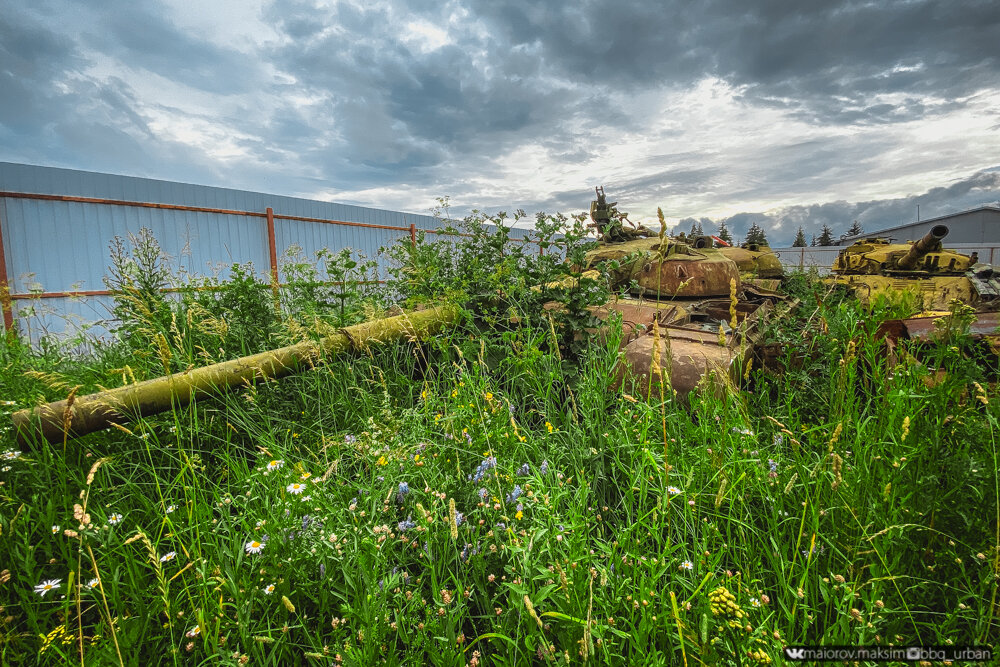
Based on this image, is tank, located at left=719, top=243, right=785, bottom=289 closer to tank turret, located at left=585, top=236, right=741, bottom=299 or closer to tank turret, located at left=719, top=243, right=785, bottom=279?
tank turret, located at left=719, top=243, right=785, bottom=279

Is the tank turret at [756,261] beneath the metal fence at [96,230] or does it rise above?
beneath

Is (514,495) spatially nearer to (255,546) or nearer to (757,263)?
(255,546)

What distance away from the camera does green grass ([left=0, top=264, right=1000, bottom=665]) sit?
1.38m

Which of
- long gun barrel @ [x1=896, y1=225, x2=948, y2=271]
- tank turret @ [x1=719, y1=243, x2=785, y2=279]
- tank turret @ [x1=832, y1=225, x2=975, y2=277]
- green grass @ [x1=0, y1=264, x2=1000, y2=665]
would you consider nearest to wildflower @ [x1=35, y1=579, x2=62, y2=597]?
green grass @ [x1=0, y1=264, x2=1000, y2=665]

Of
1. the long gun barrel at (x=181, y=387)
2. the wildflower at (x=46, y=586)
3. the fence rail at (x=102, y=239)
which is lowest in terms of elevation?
the wildflower at (x=46, y=586)

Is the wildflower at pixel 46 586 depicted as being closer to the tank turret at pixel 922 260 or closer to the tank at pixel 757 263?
the tank at pixel 757 263

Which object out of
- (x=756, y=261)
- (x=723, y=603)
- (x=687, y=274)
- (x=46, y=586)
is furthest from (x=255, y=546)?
(x=756, y=261)

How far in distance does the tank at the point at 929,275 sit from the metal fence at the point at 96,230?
29.1 feet

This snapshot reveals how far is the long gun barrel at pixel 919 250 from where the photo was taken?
33.4ft

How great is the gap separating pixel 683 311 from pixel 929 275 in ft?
30.0

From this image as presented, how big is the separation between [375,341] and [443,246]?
1989 millimetres

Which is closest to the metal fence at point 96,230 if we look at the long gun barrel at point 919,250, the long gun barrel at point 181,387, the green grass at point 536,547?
the long gun barrel at point 181,387

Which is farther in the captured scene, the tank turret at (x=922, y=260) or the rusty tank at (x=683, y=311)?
the tank turret at (x=922, y=260)

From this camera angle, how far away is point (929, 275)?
10.3 meters
